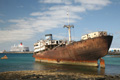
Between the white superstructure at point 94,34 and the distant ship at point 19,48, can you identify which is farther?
the distant ship at point 19,48

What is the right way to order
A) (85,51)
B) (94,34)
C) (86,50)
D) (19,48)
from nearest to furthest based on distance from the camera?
(94,34)
(86,50)
(85,51)
(19,48)

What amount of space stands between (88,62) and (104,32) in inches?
291

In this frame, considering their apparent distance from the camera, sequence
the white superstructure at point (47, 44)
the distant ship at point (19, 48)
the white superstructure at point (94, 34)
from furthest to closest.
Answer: the distant ship at point (19, 48)
the white superstructure at point (47, 44)
the white superstructure at point (94, 34)

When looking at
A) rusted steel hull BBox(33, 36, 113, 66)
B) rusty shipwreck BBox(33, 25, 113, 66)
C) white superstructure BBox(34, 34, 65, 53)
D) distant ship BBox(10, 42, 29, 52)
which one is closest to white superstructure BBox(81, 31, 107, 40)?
rusty shipwreck BBox(33, 25, 113, 66)

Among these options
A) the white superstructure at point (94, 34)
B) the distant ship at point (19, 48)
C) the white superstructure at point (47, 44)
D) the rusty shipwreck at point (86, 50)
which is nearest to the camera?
the rusty shipwreck at point (86, 50)

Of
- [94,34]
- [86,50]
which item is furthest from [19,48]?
[94,34]

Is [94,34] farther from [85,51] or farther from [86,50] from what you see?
[85,51]

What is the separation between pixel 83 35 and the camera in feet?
97.9

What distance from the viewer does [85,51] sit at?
2822 cm

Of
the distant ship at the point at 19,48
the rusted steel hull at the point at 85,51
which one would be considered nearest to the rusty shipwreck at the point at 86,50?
the rusted steel hull at the point at 85,51

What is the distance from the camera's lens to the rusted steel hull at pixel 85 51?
27.2 m

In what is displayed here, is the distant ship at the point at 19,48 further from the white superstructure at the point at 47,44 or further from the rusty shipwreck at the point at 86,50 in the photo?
the rusty shipwreck at the point at 86,50

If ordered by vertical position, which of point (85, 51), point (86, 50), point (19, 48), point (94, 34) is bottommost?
point (85, 51)

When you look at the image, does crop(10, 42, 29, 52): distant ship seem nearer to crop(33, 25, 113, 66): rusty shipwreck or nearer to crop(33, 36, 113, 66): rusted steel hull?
crop(33, 25, 113, 66): rusty shipwreck
